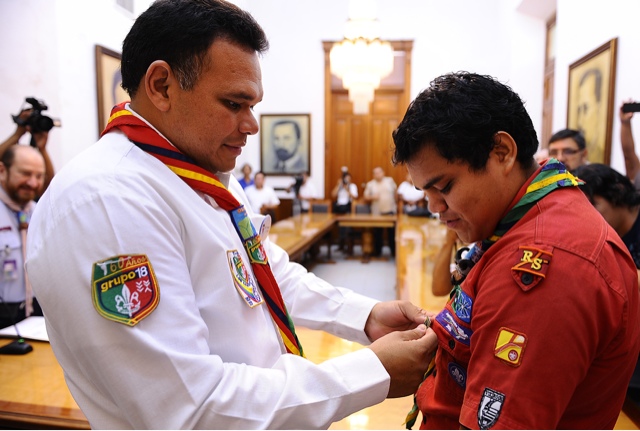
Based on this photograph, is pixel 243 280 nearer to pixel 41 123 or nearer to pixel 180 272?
pixel 180 272

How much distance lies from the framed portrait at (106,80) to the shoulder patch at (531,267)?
495cm

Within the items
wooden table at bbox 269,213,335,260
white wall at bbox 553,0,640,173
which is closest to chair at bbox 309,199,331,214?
wooden table at bbox 269,213,335,260

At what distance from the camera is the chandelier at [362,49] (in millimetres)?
6227

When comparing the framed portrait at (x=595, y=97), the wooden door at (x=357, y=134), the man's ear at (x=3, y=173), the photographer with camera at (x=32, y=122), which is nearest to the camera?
the man's ear at (x=3, y=173)

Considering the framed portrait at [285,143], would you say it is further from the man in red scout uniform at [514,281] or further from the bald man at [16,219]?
the man in red scout uniform at [514,281]

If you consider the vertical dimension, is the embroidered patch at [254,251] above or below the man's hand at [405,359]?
above

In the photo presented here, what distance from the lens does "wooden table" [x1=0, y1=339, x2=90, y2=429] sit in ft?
4.95

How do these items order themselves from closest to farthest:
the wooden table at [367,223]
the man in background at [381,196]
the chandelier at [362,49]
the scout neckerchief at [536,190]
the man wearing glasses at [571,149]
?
1. the scout neckerchief at [536,190]
2. the man wearing glasses at [571,149]
3. the chandelier at [362,49]
4. the wooden table at [367,223]
5. the man in background at [381,196]

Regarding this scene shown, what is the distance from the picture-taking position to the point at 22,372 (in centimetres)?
179

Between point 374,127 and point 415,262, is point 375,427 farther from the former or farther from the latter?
point 374,127

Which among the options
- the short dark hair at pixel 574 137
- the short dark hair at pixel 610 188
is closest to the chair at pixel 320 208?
the short dark hair at pixel 574 137

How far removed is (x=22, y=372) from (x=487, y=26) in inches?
391

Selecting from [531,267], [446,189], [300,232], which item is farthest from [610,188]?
[300,232]

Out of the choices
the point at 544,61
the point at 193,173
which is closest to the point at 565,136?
the point at 193,173
